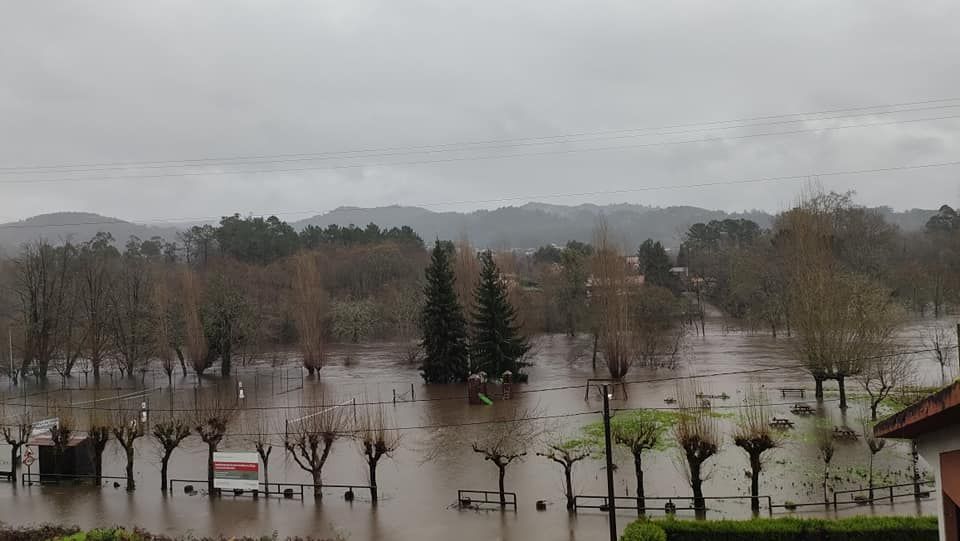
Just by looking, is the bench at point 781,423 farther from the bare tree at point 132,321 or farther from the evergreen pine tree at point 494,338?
the bare tree at point 132,321

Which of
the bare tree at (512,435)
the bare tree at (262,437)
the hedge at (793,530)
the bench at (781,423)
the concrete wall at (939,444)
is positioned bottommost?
the hedge at (793,530)

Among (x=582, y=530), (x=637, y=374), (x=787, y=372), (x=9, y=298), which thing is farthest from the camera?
(x=9, y=298)

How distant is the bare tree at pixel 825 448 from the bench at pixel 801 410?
1703 mm

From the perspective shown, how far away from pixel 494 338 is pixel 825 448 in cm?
2135

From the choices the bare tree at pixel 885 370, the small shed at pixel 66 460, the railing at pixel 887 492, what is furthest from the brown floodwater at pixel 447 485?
the bare tree at pixel 885 370

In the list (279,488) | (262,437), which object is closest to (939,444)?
(279,488)

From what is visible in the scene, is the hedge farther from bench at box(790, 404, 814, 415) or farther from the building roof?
bench at box(790, 404, 814, 415)

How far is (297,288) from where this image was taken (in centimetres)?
4241

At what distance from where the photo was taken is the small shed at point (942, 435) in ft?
17.6

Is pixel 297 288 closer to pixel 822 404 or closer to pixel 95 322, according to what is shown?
pixel 95 322

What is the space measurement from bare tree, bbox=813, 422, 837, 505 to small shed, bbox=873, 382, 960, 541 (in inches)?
364

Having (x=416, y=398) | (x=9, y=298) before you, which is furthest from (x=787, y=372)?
(x=9, y=298)

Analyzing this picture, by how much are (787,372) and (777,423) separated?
41.8 ft

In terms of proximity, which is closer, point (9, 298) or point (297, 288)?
point (297, 288)
